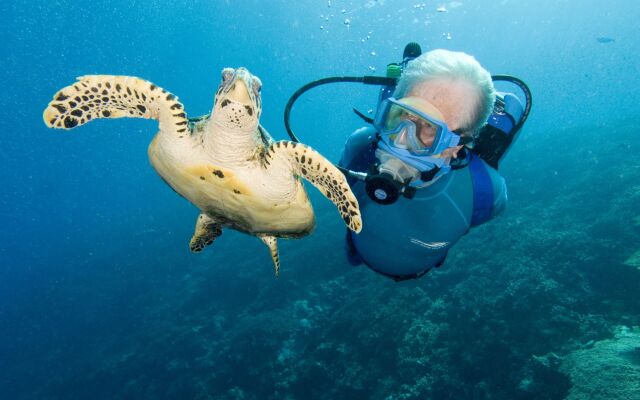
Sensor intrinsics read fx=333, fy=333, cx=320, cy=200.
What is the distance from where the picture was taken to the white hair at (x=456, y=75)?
2670 mm

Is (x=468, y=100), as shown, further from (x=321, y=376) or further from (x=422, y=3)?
(x=422, y=3)

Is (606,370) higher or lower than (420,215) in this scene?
lower

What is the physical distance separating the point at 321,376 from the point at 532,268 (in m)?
5.74

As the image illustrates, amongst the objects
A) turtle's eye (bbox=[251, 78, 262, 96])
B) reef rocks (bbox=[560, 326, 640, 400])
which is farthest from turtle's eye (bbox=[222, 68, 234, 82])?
reef rocks (bbox=[560, 326, 640, 400])

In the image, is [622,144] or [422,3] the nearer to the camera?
[622,144]

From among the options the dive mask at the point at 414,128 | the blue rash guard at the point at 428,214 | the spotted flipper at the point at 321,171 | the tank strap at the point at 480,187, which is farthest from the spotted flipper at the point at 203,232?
the tank strap at the point at 480,187

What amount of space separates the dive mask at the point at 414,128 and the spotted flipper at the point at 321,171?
538mm

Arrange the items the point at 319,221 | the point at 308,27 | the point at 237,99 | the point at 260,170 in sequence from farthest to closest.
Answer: the point at 308,27 < the point at 319,221 < the point at 260,170 < the point at 237,99

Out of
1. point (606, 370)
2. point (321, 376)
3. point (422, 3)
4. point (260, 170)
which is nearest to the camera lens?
point (260, 170)

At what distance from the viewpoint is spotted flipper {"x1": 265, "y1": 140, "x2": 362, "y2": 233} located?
279 cm

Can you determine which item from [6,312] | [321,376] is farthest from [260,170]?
[6,312]

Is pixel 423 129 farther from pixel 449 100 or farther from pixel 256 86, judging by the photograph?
pixel 256 86

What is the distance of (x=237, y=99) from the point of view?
249 cm

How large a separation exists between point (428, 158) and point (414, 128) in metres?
0.30
